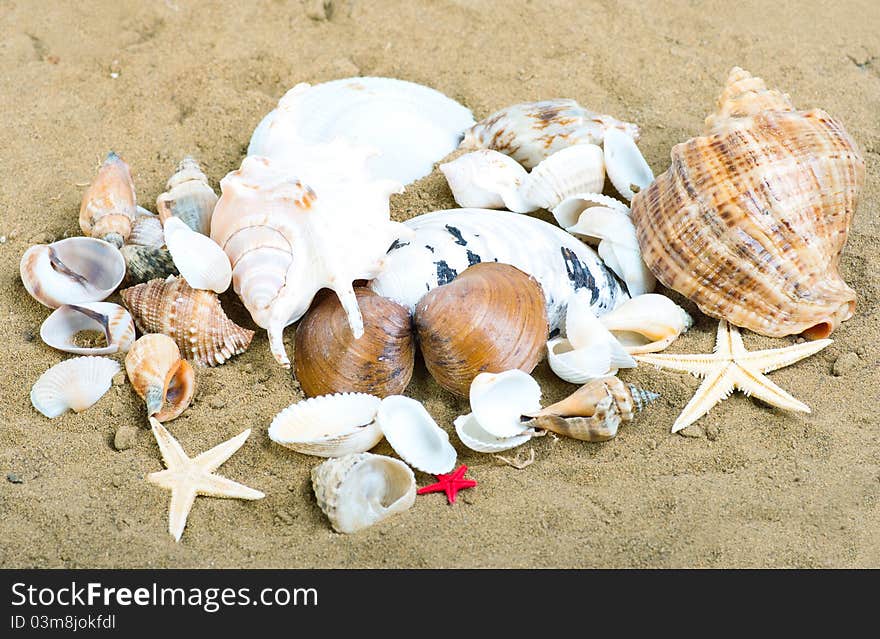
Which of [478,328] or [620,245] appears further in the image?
[620,245]

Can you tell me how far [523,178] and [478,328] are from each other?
897 mm

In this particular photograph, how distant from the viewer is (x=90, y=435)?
9.83ft

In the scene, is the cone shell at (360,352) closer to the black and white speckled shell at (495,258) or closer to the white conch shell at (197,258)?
the black and white speckled shell at (495,258)

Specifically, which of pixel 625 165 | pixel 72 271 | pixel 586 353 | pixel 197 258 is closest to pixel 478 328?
pixel 586 353

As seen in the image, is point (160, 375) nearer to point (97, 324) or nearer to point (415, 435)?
point (97, 324)

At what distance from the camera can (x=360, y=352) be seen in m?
3.08

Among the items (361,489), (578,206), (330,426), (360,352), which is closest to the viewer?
(361,489)

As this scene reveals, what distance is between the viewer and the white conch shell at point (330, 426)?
9.54ft

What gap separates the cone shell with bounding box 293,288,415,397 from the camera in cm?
309

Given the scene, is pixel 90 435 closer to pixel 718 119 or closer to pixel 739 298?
pixel 739 298

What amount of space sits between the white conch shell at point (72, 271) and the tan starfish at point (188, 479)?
751mm

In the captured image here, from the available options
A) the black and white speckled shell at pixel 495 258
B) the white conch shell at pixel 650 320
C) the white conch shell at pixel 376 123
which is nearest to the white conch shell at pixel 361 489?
the black and white speckled shell at pixel 495 258

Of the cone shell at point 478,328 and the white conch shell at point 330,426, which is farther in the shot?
the cone shell at point 478,328

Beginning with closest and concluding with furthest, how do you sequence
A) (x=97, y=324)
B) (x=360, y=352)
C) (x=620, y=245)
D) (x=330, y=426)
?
(x=330, y=426), (x=360, y=352), (x=97, y=324), (x=620, y=245)
